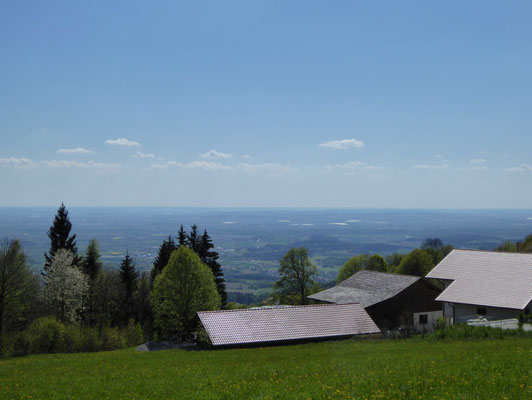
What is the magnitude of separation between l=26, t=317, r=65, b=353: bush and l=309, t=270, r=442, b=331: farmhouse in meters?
27.9

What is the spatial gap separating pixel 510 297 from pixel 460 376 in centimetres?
2654

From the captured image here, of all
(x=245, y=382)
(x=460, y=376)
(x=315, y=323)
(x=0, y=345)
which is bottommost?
(x=0, y=345)

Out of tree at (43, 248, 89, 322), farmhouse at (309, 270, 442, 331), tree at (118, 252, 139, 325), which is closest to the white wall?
farmhouse at (309, 270, 442, 331)

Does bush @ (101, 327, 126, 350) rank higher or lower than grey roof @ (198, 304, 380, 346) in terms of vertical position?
lower

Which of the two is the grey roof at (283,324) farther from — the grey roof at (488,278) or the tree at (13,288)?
the tree at (13,288)

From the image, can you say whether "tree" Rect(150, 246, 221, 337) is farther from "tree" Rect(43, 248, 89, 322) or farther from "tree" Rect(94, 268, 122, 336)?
"tree" Rect(43, 248, 89, 322)

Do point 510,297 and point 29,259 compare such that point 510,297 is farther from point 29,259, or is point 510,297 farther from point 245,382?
point 29,259

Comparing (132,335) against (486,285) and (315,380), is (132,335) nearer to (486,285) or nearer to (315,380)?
(486,285)

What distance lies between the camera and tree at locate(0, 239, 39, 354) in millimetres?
39125

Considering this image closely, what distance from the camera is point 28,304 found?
45.6m

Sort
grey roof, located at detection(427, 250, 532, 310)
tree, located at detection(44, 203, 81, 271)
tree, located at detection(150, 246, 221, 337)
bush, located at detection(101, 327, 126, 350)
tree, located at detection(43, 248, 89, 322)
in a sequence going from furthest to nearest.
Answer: tree, located at detection(44, 203, 81, 271)
tree, located at detection(43, 248, 89, 322)
bush, located at detection(101, 327, 126, 350)
tree, located at detection(150, 246, 221, 337)
grey roof, located at detection(427, 250, 532, 310)

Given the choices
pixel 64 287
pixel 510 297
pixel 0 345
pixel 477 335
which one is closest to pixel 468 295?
pixel 510 297

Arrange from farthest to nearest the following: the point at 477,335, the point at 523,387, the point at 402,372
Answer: the point at 477,335 < the point at 402,372 < the point at 523,387

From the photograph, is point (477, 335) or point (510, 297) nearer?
point (477, 335)
